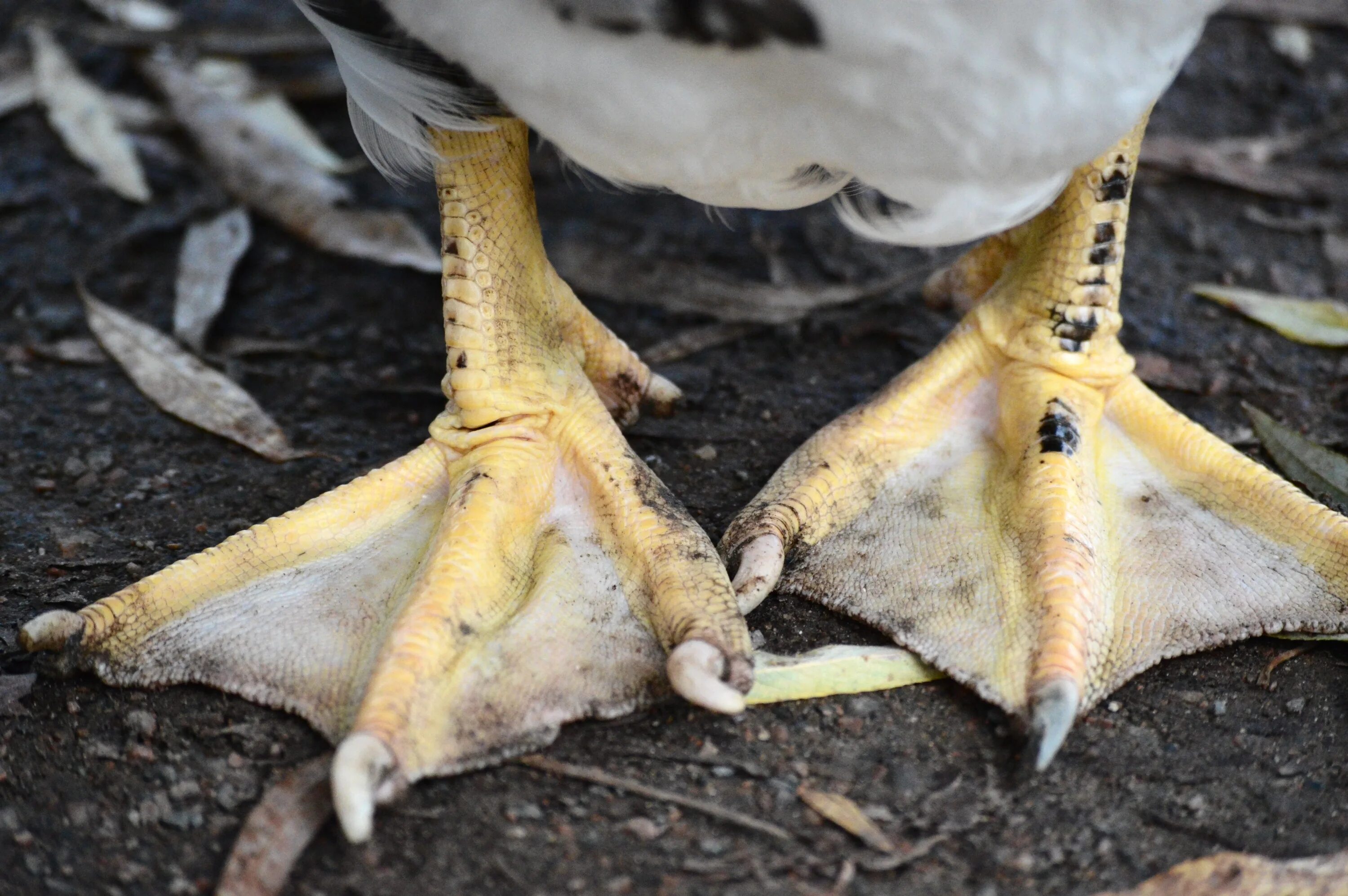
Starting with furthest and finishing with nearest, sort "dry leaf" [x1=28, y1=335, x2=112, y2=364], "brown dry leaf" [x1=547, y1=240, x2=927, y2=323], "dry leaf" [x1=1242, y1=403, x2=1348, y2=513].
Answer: "brown dry leaf" [x1=547, y1=240, x2=927, y2=323] < "dry leaf" [x1=28, y1=335, x2=112, y2=364] < "dry leaf" [x1=1242, y1=403, x2=1348, y2=513]

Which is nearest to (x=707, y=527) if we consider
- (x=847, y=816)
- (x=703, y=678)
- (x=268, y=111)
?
(x=703, y=678)

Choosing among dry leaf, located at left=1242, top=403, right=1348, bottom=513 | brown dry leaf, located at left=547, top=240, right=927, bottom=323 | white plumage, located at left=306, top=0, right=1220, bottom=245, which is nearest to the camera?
white plumage, located at left=306, top=0, right=1220, bottom=245

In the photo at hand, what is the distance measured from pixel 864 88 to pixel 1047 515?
2.11 feet

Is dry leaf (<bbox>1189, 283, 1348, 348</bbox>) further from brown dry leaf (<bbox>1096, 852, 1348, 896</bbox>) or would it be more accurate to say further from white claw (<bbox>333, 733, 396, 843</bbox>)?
white claw (<bbox>333, 733, 396, 843</bbox>)

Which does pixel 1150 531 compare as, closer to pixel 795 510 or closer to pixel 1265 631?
pixel 1265 631

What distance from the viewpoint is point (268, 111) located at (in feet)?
9.19

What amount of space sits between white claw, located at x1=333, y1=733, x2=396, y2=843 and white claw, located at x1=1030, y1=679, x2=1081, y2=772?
0.68 m

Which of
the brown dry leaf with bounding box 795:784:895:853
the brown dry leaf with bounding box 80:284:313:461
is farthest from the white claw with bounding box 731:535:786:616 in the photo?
the brown dry leaf with bounding box 80:284:313:461

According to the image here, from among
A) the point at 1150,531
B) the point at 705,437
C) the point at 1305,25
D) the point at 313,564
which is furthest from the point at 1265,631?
the point at 1305,25

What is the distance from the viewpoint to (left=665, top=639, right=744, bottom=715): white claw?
4.43 feet

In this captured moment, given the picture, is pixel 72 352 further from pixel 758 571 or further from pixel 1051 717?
pixel 1051 717

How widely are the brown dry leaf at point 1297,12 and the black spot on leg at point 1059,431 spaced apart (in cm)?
190

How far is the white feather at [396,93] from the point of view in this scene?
1.51 meters

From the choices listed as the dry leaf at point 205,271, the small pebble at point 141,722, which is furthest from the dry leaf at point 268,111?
the small pebble at point 141,722
